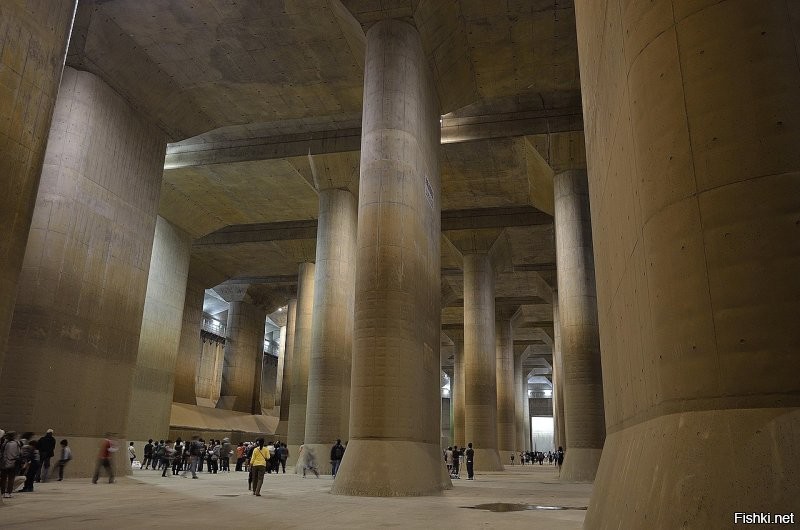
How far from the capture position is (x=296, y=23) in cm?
1888

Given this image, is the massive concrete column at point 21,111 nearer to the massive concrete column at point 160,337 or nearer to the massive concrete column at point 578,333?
the massive concrete column at point 160,337

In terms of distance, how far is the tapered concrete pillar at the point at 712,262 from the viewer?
361cm

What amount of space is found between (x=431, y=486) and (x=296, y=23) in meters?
14.3

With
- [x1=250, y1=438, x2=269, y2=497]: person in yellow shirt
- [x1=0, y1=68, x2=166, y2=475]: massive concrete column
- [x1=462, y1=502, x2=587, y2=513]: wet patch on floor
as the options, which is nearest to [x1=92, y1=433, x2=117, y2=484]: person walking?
[x1=0, y1=68, x2=166, y2=475]: massive concrete column

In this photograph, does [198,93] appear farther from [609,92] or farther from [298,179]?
[609,92]

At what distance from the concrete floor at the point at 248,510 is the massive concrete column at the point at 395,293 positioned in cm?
122

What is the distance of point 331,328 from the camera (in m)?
24.9

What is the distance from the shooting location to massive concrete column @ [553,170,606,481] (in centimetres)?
2283

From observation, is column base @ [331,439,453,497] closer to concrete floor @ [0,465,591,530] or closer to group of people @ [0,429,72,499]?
concrete floor @ [0,465,591,530]

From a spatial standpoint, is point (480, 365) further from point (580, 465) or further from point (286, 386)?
point (286, 386)

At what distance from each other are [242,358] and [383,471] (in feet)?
111

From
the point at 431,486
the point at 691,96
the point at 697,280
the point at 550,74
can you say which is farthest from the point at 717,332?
the point at 550,74

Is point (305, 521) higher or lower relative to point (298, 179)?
lower

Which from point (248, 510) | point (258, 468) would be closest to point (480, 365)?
point (258, 468)
